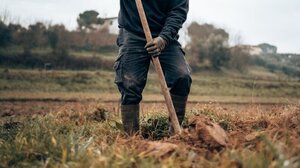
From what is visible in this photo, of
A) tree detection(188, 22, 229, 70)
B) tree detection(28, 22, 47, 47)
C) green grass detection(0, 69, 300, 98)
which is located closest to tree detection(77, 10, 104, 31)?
tree detection(28, 22, 47, 47)

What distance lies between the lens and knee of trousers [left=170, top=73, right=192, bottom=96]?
4.37m

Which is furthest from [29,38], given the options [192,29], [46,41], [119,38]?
[119,38]

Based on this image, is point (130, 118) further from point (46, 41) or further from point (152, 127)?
point (46, 41)

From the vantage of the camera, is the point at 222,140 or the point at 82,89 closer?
the point at 222,140

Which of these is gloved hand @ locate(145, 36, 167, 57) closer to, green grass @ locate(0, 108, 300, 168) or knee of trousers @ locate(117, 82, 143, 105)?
knee of trousers @ locate(117, 82, 143, 105)

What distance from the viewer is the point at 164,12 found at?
4.68 m

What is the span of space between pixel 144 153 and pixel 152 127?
189 centimetres

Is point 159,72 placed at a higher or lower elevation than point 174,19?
lower

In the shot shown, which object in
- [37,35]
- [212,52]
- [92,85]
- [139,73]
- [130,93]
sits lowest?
[92,85]

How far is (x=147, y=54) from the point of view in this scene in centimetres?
449

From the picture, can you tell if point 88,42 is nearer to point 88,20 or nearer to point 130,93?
point 88,20

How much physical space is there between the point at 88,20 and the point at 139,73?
152ft

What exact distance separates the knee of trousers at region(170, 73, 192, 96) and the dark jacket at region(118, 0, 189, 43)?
1.61 ft

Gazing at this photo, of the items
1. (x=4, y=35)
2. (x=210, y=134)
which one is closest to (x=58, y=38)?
(x=4, y=35)
